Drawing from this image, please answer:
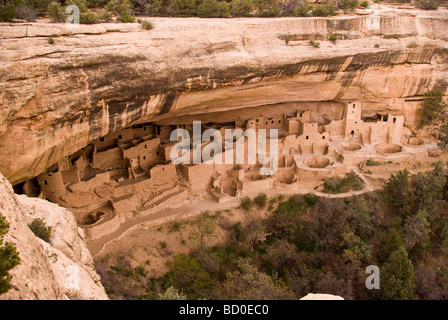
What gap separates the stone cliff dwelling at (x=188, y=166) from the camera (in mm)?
12641

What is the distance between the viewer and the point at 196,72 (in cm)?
1170

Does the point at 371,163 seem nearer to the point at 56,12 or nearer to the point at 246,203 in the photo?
the point at 246,203

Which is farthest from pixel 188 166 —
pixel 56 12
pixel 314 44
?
pixel 56 12

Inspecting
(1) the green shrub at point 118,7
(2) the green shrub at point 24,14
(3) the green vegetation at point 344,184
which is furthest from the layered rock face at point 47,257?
(3) the green vegetation at point 344,184

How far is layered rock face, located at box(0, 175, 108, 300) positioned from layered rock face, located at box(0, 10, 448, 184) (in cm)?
259

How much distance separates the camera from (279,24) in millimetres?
13227

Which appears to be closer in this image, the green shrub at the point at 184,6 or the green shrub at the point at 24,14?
the green shrub at the point at 24,14

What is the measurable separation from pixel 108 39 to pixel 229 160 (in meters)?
7.17

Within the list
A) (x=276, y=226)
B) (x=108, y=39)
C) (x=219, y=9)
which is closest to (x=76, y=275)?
(x=108, y=39)

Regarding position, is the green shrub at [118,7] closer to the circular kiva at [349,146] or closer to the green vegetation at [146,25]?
the green vegetation at [146,25]

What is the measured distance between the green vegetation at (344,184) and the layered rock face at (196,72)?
3348 millimetres

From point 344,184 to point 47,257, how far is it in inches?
520
